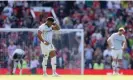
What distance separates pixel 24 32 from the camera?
3241 cm

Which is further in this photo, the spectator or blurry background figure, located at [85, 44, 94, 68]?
the spectator

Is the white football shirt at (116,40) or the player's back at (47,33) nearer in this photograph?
the player's back at (47,33)

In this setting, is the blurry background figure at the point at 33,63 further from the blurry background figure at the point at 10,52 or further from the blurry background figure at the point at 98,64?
the blurry background figure at the point at 98,64

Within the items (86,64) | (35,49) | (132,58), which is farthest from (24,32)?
(132,58)

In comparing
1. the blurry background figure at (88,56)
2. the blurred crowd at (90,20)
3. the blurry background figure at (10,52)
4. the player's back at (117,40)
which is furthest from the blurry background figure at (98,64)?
the player's back at (117,40)

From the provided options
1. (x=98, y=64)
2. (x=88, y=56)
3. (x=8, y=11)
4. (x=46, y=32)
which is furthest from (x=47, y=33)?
(x=8, y=11)

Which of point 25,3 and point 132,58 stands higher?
point 25,3

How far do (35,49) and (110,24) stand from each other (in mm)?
7549

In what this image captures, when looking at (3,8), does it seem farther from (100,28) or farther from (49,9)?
(100,28)

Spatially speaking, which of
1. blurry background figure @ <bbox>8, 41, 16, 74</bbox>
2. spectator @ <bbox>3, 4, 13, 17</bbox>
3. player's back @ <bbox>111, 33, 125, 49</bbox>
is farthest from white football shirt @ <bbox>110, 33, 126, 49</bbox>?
spectator @ <bbox>3, 4, 13, 17</bbox>

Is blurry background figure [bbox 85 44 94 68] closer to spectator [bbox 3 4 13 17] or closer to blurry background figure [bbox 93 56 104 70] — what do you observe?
blurry background figure [bbox 93 56 104 70]

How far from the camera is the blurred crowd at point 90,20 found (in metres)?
34.5

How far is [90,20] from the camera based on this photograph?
38719 mm

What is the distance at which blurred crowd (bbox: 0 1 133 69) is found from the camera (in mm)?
34531
